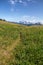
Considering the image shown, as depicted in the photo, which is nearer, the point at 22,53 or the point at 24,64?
the point at 24,64

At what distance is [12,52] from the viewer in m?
31.2

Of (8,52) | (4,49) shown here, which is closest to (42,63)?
(8,52)

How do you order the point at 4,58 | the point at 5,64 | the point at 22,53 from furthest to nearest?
the point at 22,53 → the point at 4,58 → the point at 5,64

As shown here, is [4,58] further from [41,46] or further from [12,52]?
[41,46]

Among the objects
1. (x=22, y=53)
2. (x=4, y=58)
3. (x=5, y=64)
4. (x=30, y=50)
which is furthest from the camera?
(x=30, y=50)

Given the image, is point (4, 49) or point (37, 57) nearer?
point (37, 57)

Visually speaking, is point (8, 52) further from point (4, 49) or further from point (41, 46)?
point (41, 46)

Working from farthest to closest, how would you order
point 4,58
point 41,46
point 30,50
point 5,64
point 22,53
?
point 41,46
point 30,50
point 22,53
point 4,58
point 5,64

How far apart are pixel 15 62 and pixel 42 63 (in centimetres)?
421

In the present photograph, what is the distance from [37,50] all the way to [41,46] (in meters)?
3.14

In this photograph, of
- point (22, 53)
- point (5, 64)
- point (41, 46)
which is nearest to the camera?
point (5, 64)

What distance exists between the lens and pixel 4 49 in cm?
3297

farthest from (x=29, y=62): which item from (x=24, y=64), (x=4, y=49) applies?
(x=4, y=49)

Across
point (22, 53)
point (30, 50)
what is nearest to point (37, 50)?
point (30, 50)
